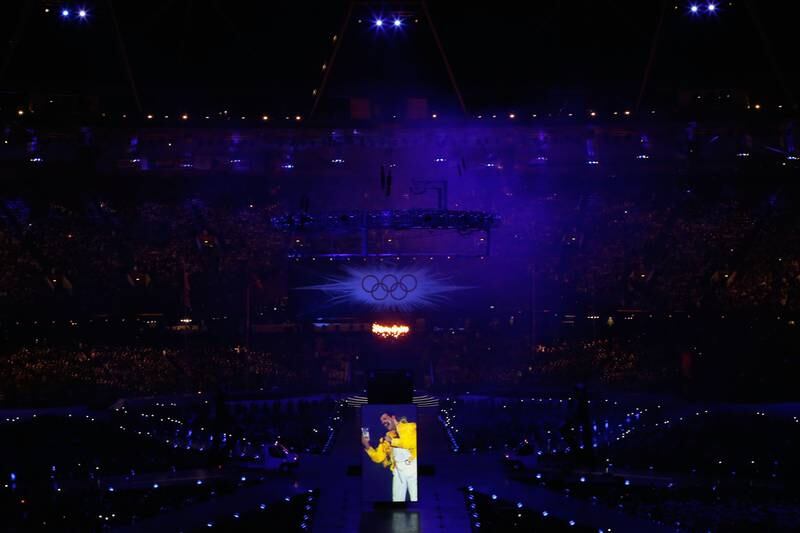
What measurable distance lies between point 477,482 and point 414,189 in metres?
14.1

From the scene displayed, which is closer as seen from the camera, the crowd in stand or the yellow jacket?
the yellow jacket

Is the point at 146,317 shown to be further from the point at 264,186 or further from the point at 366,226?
the point at 366,226

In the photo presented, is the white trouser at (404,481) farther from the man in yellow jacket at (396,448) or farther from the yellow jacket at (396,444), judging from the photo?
the yellow jacket at (396,444)

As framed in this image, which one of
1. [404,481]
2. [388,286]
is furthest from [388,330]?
[404,481]

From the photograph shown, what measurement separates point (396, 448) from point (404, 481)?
2.30 ft

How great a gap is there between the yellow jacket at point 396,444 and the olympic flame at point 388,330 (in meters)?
14.7

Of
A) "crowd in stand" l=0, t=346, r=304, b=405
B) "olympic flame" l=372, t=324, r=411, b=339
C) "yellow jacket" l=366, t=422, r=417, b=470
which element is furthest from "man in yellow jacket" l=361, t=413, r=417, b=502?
"olympic flame" l=372, t=324, r=411, b=339

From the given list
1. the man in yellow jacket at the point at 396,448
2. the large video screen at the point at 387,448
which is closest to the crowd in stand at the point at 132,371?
the large video screen at the point at 387,448

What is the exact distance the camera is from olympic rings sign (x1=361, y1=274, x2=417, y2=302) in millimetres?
28156

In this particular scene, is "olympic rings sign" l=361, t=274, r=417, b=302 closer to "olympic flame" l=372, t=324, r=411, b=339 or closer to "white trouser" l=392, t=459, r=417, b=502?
"olympic flame" l=372, t=324, r=411, b=339

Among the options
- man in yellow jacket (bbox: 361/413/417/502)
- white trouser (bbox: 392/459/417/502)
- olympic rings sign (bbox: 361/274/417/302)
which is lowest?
white trouser (bbox: 392/459/417/502)

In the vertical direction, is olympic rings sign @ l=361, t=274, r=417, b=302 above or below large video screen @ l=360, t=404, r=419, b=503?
above

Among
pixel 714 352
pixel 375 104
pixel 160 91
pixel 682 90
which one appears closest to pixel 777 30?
pixel 682 90

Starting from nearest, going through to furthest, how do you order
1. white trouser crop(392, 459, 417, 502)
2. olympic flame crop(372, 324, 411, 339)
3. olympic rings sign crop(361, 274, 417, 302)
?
white trouser crop(392, 459, 417, 502), olympic rings sign crop(361, 274, 417, 302), olympic flame crop(372, 324, 411, 339)
